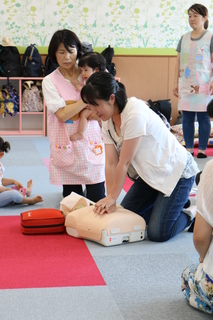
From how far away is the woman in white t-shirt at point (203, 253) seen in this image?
1724 millimetres

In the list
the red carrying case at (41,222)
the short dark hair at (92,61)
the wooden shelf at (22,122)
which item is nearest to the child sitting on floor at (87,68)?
the short dark hair at (92,61)

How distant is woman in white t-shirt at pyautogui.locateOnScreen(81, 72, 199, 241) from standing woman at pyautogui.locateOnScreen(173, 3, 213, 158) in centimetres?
244

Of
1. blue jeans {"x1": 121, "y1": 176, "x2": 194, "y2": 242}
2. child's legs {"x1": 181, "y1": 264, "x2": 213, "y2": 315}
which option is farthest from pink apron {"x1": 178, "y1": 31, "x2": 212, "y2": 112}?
child's legs {"x1": 181, "y1": 264, "x2": 213, "y2": 315}

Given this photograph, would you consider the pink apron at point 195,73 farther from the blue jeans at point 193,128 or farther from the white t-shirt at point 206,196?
the white t-shirt at point 206,196

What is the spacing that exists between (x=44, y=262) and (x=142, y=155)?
2.40ft

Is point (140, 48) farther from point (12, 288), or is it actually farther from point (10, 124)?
point (12, 288)

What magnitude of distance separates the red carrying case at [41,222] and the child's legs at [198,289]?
1.02 m

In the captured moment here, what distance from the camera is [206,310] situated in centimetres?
192

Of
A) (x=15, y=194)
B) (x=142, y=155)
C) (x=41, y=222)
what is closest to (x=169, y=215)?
(x=142, y=155)

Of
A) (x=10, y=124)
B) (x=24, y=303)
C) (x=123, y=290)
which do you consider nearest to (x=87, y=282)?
(x=123, y=290)

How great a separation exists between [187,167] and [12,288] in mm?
1147

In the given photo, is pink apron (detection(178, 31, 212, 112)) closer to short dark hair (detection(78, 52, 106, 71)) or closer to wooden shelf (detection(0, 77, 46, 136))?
short dark hair (detection(78, 52, 106, 71))

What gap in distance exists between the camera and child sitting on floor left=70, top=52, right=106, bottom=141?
3.14 meters

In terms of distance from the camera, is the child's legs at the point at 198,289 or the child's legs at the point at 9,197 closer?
the child's legs at the point at 198,289
